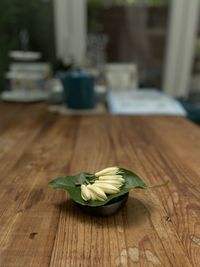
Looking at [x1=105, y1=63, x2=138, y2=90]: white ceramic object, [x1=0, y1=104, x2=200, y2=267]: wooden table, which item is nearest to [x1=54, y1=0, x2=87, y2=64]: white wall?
[x1=105, y1=63, x2=138, y2=90]: white ceramic object

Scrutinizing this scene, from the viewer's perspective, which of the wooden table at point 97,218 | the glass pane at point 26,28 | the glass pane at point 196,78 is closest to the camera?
the wooden table at point 97,218

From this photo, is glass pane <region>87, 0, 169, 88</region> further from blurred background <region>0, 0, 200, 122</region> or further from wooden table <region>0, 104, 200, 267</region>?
wooden table <region>0, 104, 200, 267</region>

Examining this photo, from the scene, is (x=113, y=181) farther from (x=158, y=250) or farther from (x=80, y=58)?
(x=80, y=58)

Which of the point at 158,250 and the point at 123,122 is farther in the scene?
the point at 123,122

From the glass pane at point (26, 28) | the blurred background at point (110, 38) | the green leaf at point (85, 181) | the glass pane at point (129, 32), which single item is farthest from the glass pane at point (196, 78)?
the green leaf at point (85, 181)

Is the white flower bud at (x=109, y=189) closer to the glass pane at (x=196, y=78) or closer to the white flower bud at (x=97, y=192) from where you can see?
the white flower bud at (x=97, y=192)

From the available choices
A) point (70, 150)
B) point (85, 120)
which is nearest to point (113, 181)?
point (70, 150)
